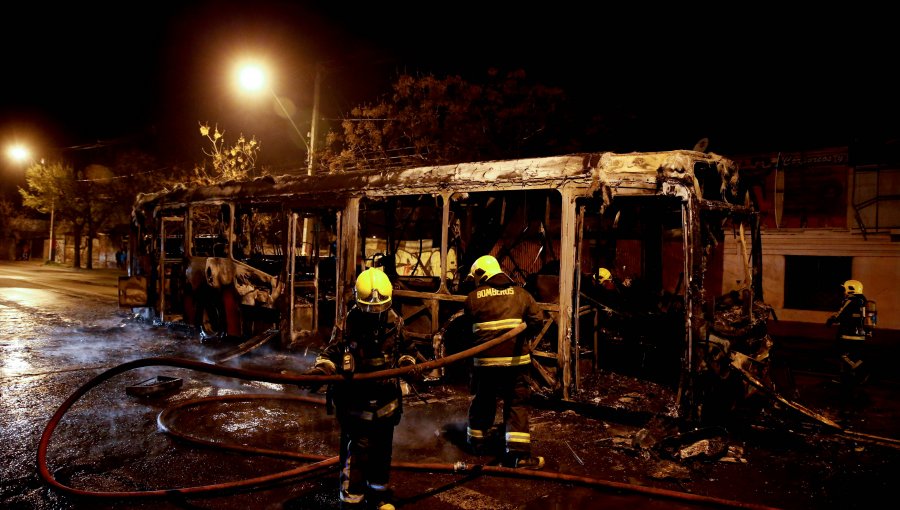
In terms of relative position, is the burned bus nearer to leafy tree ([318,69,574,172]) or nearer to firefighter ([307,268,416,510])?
firefighter ([307,268,416,510])

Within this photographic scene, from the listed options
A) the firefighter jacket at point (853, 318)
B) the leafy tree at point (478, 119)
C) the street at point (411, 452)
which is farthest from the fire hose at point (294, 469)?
the leafy tree at point (478, 119)

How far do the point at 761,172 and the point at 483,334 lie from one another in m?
15.8

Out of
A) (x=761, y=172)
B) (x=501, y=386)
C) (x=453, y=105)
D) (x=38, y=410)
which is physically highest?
(x=453, y=105)

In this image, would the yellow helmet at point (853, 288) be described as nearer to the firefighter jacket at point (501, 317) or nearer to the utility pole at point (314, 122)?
the firefighter jacket at point (501, 317)

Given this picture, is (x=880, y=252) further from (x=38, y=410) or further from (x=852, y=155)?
(x=38, y=410)

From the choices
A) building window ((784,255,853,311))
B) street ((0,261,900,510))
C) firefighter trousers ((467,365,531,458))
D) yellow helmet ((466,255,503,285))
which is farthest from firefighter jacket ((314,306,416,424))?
building window ((784,255,853,311))

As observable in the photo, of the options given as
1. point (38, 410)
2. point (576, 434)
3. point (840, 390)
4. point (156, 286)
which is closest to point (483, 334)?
point (576, 434)

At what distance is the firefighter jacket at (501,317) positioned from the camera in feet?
15.8

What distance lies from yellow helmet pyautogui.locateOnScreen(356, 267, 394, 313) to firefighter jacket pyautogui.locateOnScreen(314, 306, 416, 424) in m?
0.07

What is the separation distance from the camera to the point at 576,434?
5660 millimetres

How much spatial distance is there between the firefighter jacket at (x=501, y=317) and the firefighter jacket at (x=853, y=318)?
6037mm

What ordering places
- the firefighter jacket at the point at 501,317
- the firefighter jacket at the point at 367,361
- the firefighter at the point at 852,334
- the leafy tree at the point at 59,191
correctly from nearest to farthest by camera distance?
the firefighter jacket at the point at 367,361
the firefighter jacket at the point at 501,317
the firefighter at the point at 852,334
the leafy tree at the point at 59,191

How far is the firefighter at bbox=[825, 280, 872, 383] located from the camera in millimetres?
7840

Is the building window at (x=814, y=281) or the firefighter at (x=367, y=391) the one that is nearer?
the firefighter at (x=367, y=391)
